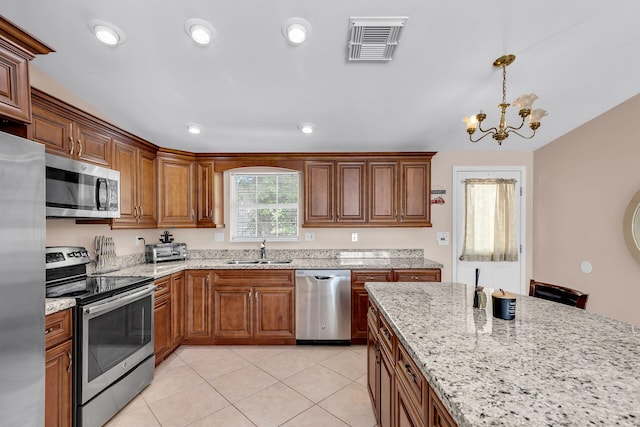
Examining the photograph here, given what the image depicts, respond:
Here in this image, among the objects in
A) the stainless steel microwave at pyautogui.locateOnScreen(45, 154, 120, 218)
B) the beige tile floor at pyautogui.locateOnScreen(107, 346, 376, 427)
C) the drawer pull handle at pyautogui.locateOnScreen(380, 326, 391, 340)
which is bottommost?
the beige tile floor at pyautogui.locateOnScreen(107, 346, 376, 427)

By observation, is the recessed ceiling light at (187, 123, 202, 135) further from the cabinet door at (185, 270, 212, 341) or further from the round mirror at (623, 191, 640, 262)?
the round mirror at (623, 191, 640, 262)

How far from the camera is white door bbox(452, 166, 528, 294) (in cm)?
367

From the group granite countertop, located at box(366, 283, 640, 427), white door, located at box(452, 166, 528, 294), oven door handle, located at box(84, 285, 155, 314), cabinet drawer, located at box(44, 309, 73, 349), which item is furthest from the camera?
white door, located at box(452, 166, 528, 294)

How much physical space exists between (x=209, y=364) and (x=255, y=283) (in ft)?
2.84

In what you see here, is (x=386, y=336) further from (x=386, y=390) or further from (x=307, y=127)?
(x=307, y=127)

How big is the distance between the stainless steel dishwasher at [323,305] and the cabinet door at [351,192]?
29.8 inches

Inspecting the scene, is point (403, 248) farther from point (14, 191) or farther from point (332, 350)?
point (14, 191)

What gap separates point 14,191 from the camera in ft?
4.20

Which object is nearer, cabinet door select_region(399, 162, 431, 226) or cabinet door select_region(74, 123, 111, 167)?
cabinet door select_region(74, 123, 111, 167)

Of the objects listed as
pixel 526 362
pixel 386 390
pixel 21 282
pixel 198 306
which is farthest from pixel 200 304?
pixel 526 362

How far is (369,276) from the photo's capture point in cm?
305

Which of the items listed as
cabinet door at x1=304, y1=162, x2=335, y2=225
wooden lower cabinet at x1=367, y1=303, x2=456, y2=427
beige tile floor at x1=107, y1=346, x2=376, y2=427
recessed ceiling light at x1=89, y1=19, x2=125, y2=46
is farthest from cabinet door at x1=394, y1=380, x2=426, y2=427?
recessed ceiling light at x1=89, y1=19, x2=125, y2=46

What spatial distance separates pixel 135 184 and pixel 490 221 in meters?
4.24

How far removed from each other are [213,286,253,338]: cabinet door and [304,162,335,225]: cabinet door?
3.76 ft
